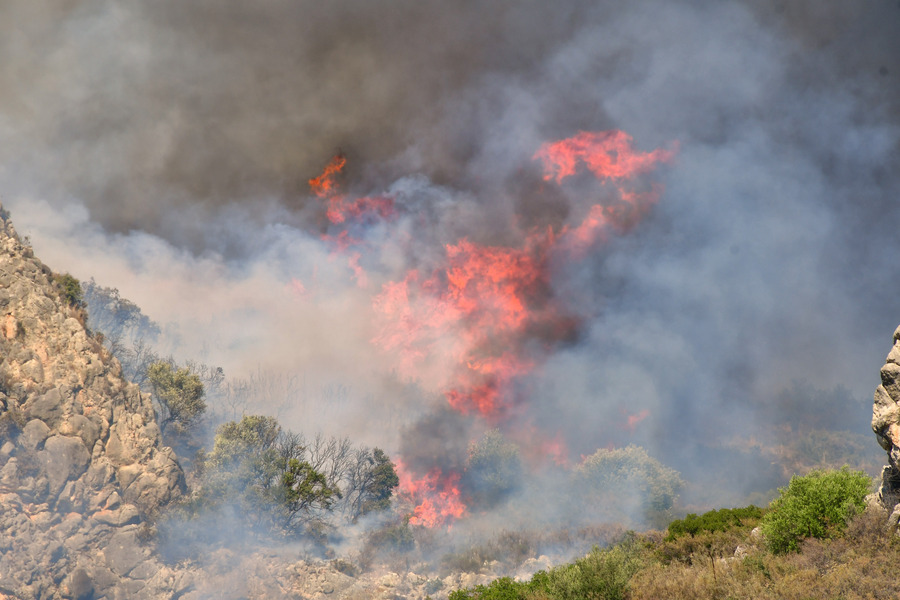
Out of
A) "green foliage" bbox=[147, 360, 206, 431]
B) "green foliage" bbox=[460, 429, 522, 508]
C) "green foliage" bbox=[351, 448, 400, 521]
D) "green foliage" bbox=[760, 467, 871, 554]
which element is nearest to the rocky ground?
"green foliage" bbox=[147, 360, 206, 431]

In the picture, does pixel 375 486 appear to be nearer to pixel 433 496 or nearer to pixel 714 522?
pixel 433 496

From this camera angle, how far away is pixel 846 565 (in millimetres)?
18609

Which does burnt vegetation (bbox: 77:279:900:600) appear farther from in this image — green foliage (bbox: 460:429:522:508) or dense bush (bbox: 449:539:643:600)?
green foliage (bbox: 460:429:522:508)

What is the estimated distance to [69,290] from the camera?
A: 6247 cm

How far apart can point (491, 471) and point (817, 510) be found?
71.6 metres

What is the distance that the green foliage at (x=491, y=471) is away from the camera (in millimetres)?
90000

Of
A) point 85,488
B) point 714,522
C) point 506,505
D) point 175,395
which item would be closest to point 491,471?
point 506,505

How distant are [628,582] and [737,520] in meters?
13.5

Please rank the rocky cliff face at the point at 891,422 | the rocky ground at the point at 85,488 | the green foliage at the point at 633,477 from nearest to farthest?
the rocky cliff face at the point at 891,422 < the rocky ground at the point at 85,488 < the green foliage at the point at 633,477

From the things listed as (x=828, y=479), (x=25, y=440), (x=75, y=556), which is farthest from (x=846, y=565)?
(x=25, y=440)

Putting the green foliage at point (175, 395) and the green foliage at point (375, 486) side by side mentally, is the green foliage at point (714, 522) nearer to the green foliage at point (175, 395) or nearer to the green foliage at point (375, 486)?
the green foliage at point (375, 486)

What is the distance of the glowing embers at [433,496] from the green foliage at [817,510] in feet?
217

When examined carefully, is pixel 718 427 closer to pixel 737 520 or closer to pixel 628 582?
pixel 737 520

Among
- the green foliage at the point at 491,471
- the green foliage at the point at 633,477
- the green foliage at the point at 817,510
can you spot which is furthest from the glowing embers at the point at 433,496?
the green foliage at the point at 817,510
